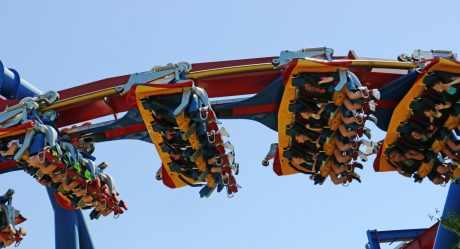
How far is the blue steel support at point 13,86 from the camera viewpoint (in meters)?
10.7

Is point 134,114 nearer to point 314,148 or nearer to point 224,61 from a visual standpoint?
point 224,61

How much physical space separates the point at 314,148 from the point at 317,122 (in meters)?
0.35

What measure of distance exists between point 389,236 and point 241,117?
4439mm

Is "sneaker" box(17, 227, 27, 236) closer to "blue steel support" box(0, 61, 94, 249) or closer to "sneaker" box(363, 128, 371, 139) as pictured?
"blue steel support" box(0, 61, 94, 249)

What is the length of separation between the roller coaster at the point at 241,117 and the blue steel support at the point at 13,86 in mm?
12

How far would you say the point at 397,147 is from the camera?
10.6 metres

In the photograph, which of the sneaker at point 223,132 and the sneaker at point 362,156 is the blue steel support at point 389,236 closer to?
the sneaker at point 362,156

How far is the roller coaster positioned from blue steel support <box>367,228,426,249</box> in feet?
9.68

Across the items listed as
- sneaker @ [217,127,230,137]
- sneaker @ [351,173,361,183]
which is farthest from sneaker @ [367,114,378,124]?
sneaker @ [217,127,230,137]

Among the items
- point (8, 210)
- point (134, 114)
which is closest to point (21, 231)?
point (8, 210)

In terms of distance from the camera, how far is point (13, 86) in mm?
10867

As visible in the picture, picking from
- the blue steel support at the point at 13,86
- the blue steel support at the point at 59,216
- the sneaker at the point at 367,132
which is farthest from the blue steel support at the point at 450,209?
the blue steel support at the point at 13,86

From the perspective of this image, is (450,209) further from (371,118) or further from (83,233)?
(83,233)

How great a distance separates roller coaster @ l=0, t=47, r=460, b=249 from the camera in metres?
9.66
